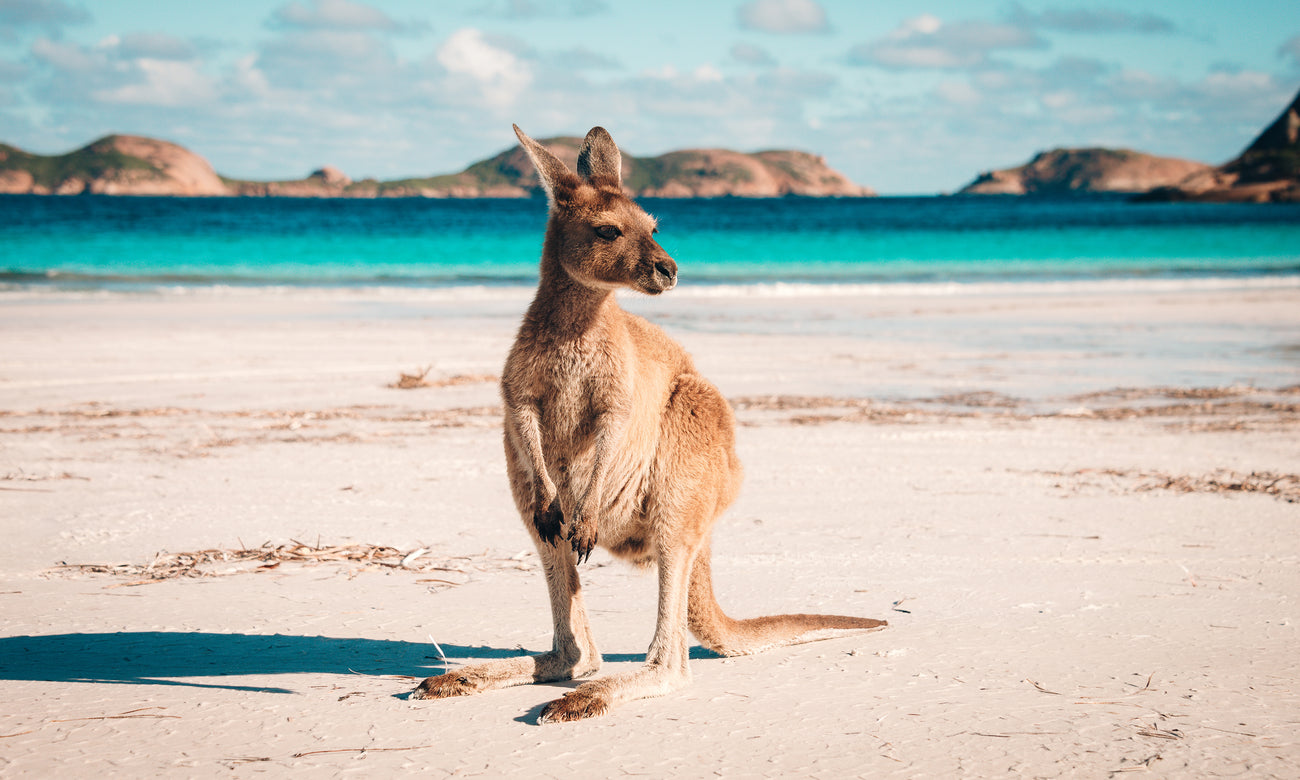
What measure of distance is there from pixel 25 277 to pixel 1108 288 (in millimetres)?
21868

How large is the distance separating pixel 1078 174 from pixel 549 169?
176 m

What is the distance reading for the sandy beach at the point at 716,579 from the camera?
2621 mm

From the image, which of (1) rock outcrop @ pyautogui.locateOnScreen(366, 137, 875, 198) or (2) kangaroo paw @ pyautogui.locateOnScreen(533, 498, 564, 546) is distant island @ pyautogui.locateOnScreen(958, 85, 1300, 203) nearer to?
(1) rock outcrop @ pyautogui.locateOnScreen(366, 137, 875, 198)

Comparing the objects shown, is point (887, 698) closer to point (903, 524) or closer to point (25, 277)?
point (903, 524)

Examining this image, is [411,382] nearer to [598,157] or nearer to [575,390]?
[598,157]

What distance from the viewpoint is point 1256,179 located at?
83.1 metres

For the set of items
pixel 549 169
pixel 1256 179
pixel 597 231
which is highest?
pixel 1256 179

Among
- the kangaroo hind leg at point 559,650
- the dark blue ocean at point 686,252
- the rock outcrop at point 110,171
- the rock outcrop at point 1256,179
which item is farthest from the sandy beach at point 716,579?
the rock outcrop at point 110,171

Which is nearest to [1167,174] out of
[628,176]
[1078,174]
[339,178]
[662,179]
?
[1078,174]

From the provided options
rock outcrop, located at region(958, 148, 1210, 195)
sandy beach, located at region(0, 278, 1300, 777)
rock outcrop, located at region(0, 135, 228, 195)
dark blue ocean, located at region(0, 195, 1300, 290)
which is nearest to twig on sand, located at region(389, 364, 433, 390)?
sandy beach, located at region(0, 278, 1300, 777)

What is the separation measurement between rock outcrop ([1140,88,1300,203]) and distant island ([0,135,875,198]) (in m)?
49.2

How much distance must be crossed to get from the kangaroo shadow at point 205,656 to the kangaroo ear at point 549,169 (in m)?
1.42

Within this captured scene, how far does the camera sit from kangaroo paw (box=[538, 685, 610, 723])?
109 inches

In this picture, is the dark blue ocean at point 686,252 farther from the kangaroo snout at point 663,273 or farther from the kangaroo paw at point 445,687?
the kangaroo paw at point 445,687
